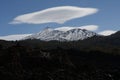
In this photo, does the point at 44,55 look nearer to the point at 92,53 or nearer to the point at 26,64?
the point at 26,64

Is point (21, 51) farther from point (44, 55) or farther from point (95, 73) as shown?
point (95, 73)

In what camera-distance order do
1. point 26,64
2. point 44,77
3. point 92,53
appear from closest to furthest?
point 44,77 < point 26,64 < point 92,53

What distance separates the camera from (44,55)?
134875 mm

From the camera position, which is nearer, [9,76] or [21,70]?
[9,76]

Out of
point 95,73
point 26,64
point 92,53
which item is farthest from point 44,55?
point 92,53

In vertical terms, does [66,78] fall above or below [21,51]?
below

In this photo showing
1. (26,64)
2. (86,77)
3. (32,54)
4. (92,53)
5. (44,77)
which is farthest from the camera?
(92,53)

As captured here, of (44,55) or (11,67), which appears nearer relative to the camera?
(11,67)

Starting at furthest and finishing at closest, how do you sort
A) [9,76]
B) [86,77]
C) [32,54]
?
1. [32,54]
2. [86,77]
3. [9,76]

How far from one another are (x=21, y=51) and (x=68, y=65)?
20.7 metres

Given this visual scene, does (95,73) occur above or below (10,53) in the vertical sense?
below

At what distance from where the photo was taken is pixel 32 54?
134375 millimetres

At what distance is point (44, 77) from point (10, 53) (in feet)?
66.4

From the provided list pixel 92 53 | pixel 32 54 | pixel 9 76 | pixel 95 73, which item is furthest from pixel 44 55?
pixel 92 53
